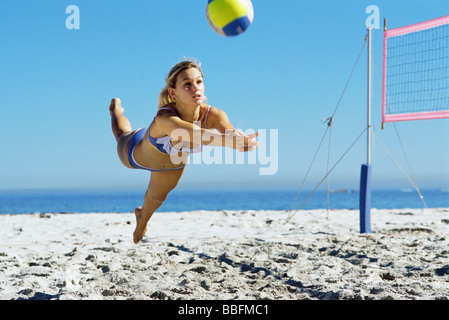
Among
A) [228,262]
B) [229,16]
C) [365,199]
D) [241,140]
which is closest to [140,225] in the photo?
[228,262]

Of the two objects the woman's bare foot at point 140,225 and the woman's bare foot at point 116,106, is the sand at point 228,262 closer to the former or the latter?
the woman's bare foot at point 140,225

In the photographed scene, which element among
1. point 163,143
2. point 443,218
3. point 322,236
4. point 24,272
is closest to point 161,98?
point 163,143

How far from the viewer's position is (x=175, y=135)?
128 inches

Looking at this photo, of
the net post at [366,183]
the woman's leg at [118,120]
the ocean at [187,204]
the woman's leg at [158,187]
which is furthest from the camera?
the ocean at [187,204]

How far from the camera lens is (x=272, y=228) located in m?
6.04

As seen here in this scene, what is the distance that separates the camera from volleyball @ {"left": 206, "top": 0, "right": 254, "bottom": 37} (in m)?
3.40

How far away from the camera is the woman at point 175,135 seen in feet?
9.93

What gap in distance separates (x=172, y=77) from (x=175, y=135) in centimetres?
50

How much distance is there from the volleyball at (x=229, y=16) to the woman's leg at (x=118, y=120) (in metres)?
1.39

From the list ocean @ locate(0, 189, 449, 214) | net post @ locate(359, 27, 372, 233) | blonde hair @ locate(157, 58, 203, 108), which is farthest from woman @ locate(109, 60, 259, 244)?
ocean @ locate(0, 189, 449, 214)

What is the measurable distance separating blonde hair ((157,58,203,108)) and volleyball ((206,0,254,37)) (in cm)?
34

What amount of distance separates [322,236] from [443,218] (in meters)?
2.76

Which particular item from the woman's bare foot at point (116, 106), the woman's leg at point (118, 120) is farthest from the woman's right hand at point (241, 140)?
the woman's bare foot at point (116, 106)
